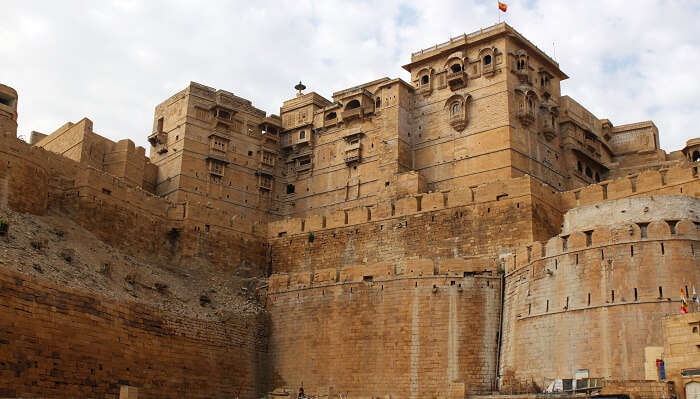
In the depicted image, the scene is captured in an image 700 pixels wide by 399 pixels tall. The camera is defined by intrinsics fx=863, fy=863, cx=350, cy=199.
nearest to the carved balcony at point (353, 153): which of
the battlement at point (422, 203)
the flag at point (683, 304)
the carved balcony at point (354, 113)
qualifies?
the carved balcony at point (354, 113)

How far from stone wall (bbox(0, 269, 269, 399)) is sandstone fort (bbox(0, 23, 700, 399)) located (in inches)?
2.2

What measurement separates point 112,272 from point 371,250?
1002 centimetres

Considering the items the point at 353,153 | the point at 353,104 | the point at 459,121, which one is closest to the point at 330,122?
the point at 353,104

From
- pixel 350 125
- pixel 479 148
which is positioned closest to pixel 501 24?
pixel 479 148

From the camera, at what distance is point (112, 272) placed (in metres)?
25.9

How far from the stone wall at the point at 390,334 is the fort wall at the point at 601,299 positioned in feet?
4.10

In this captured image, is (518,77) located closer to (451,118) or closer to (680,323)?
(451,118)

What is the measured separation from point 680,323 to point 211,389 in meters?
13.5

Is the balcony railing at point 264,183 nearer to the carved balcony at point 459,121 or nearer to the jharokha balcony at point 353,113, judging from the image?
the jharokha balcony at point 353,113

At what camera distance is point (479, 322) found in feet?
83.0

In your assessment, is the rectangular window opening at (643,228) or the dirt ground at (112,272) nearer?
the rectangular window opening at (643,228)

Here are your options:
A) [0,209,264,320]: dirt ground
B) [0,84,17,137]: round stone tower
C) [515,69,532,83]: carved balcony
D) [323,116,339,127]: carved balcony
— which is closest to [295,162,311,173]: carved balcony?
[323,116,339,127]: carved balcony

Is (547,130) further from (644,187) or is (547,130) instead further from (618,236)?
(618,236)

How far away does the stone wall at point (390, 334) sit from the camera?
81.0 ft
